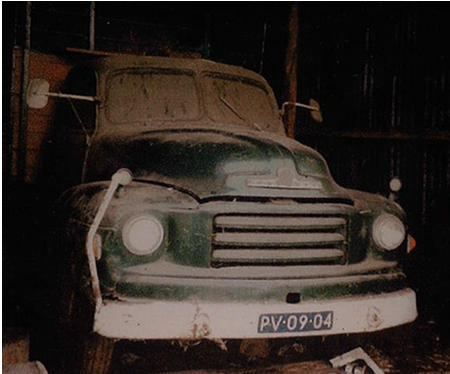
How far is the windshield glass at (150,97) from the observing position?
12.9ft

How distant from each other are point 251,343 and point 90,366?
4.97ft

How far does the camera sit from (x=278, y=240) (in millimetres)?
3020

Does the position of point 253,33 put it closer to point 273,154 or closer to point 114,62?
point 114,62

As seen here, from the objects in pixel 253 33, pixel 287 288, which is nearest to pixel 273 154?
pixel 287 288

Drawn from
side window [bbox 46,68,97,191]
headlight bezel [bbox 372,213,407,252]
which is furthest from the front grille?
side window [bbox 46,68,97,191]

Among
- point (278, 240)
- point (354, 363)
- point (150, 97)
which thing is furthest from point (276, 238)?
point (150, 97)

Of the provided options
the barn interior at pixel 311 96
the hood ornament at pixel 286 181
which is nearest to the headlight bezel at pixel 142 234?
the hood ornament at pixel 286 181

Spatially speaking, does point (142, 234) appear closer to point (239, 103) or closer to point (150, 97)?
point (150, 97)

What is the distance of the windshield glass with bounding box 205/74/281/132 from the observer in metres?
4.08

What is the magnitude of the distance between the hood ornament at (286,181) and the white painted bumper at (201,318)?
672 millimetres

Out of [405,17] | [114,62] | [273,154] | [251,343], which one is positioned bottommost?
[251,343]

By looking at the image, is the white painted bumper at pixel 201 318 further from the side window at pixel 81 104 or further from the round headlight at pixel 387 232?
the side window at pixel 81 104

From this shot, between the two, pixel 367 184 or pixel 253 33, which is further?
pixel 253 33

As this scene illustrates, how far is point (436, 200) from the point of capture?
5730mm
